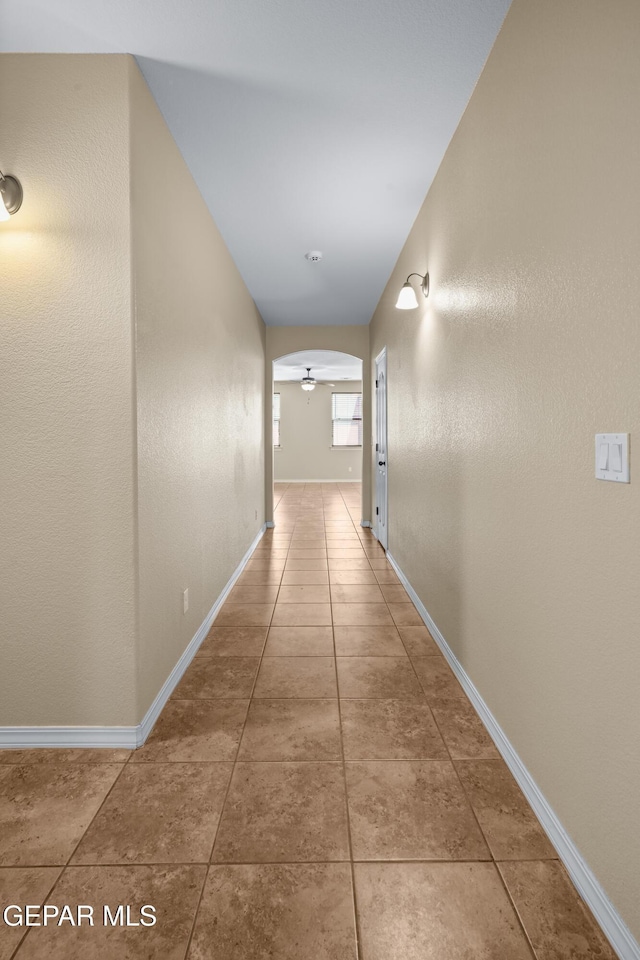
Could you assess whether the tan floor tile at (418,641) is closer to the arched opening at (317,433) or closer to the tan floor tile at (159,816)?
the tan floor tile at (159,816)

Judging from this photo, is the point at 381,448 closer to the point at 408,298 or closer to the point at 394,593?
the point at 394,593

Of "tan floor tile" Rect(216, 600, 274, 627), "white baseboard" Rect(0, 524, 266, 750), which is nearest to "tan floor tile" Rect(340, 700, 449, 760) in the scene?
"white baseboard" Rect(0, 524, 266, 750)

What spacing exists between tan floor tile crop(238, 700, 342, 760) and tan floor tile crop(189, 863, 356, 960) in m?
0.50

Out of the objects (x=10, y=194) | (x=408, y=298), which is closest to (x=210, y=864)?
(x=10, y=194)

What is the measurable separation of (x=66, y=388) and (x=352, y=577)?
293 cm

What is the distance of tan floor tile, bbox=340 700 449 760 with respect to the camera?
1.87m

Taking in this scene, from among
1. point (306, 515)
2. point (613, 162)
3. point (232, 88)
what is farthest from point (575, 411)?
point (306, 515)

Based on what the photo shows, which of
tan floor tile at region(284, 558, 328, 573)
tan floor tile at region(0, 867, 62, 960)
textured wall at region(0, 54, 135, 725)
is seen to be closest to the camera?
tan floor tile at region(0, 867, 62, 960)

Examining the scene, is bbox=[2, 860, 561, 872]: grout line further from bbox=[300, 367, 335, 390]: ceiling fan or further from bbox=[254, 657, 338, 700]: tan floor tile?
bbox=[300, 367, 335, 390]: ceiling fan

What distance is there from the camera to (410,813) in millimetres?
1567

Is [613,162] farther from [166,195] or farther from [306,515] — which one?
[306,515]

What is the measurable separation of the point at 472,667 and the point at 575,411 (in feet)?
4.50

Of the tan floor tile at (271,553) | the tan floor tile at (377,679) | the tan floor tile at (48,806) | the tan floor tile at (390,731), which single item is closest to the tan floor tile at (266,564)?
the tan floor tile at (271,553)

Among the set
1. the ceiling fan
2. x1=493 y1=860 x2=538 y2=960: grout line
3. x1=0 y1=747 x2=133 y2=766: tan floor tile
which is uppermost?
the ceiling fan
